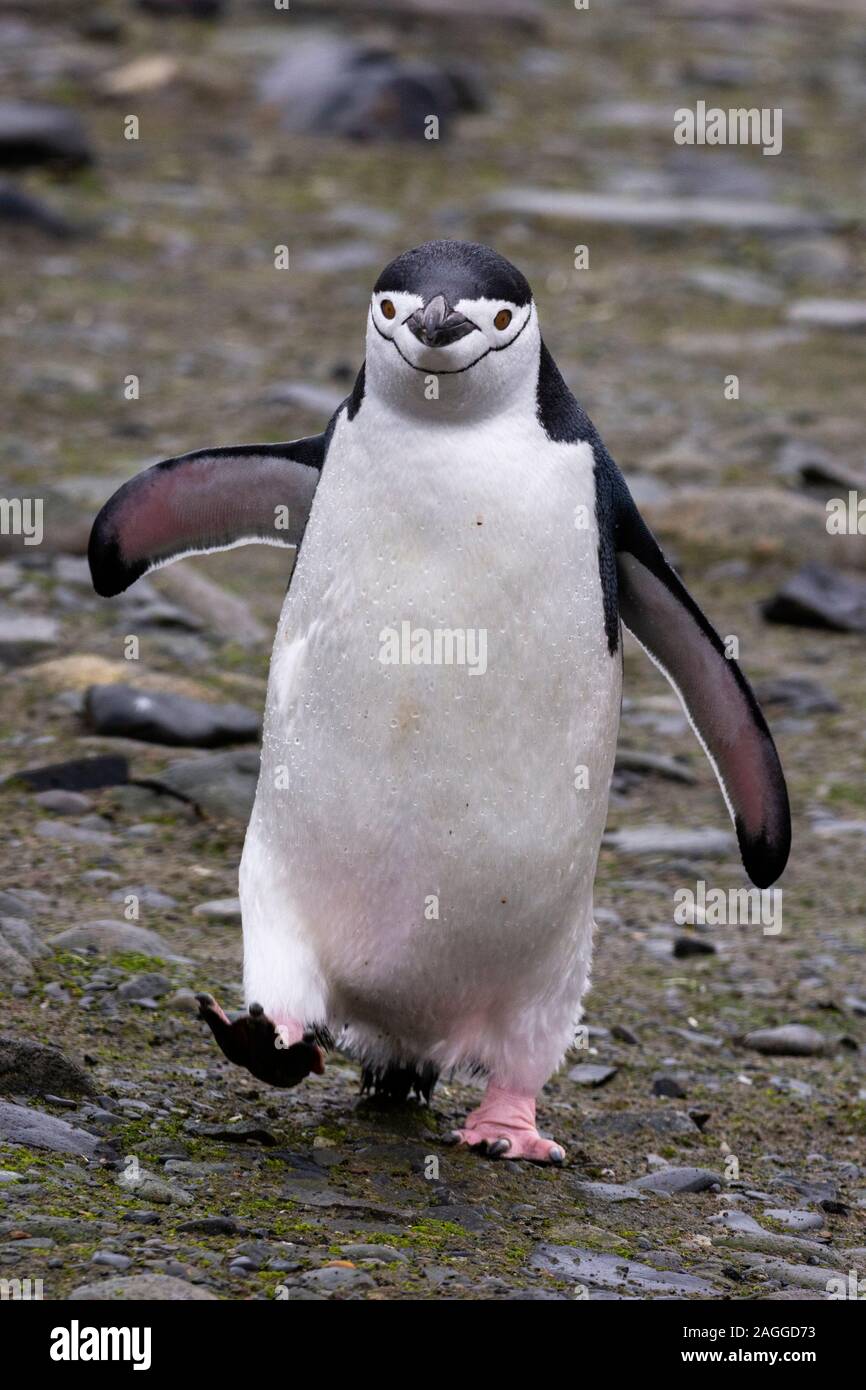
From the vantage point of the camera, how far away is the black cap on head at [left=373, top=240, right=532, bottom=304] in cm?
329

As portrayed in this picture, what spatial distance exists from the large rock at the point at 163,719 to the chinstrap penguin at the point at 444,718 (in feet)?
6.16

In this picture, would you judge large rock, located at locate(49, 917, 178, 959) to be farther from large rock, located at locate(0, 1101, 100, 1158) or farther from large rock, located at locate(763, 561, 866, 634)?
large rock, located at locate(763, 561, 866, 634)

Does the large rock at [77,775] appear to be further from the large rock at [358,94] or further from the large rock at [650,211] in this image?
the large rock at [358,94]

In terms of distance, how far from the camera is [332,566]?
3496mm

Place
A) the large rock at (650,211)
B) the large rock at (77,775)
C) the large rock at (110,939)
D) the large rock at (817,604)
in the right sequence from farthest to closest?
the large rock at (650,211) < the large rock at (817,604) < the large rock at (77,775) < the large rock at (110,939)

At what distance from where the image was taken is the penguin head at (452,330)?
326cm

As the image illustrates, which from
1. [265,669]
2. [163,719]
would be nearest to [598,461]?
[163,719]

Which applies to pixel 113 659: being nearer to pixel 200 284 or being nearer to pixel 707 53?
pixel 200 284

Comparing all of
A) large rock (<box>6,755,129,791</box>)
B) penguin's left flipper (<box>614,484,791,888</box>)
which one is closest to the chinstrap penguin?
penguin's left flipper (<box>614,484,791,888</box>)

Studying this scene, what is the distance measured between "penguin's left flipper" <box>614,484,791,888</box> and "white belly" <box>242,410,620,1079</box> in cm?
25

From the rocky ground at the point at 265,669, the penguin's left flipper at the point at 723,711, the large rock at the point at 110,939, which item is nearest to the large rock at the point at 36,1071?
the rocky ground at the point at 265,669

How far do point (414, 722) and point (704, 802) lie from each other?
2.64 m

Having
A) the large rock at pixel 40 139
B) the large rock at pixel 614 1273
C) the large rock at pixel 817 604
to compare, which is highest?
the large rock at pixel 40 139

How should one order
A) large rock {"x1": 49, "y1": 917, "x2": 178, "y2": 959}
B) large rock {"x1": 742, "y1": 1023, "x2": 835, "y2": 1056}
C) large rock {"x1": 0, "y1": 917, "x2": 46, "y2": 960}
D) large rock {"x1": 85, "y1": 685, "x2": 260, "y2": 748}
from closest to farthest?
large rock {"x1": 0, "y1": 917, "x2": 46, "y2": 960} < large rock {"x1": 49, "y1": 917, "x2": 178, "y2": 959} < large rock {"x1": 742, "y1": 1023, "x2": 835, "y2": 1056} < large rock {"x1": 85, "y1": 685, "x2": 260, "y2": 748}
